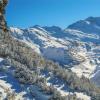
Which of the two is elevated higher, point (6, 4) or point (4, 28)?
point (6, 4)

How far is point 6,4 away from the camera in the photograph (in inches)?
1257

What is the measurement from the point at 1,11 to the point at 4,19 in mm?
806

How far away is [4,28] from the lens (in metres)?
32.5

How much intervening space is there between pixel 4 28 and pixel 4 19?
80 centimetres

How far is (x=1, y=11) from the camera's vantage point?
32094 mm

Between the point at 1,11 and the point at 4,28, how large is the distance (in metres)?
1.52

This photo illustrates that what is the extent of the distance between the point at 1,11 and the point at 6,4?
2.51 feet

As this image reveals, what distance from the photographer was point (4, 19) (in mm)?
32500

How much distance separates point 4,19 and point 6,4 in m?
1.40
